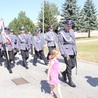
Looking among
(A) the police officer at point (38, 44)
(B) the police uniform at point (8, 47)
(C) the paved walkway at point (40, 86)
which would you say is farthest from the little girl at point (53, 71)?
(A) the police officer at point (38, 44)

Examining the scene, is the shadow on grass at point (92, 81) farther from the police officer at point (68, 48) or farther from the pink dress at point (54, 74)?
the pink dress at point (54, 74)

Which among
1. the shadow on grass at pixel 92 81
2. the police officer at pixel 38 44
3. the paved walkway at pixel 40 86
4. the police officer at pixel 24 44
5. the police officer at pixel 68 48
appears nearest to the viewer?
the paved walkway at pixel 40 86

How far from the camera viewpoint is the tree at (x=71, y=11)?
38.2 metres

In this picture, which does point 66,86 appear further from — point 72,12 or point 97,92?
point 72,12

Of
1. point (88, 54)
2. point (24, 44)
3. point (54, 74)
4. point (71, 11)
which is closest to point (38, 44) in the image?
point (24, 44)

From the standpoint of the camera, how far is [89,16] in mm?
43406

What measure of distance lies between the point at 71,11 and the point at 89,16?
6.36 metres

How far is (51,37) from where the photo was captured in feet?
35.9

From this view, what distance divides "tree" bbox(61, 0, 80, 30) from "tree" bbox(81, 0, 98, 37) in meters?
2.55

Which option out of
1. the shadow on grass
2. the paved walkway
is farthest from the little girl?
the shadow on grass

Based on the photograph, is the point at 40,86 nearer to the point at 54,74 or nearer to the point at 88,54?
the point at 54,74

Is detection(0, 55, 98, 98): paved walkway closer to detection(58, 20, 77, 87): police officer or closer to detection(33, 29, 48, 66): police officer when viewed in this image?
detection(58, 20, 77, 87): police officer

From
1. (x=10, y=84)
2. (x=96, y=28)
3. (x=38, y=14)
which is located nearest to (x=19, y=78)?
(x=10, y=84)

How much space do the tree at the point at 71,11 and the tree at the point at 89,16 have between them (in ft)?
8.36
